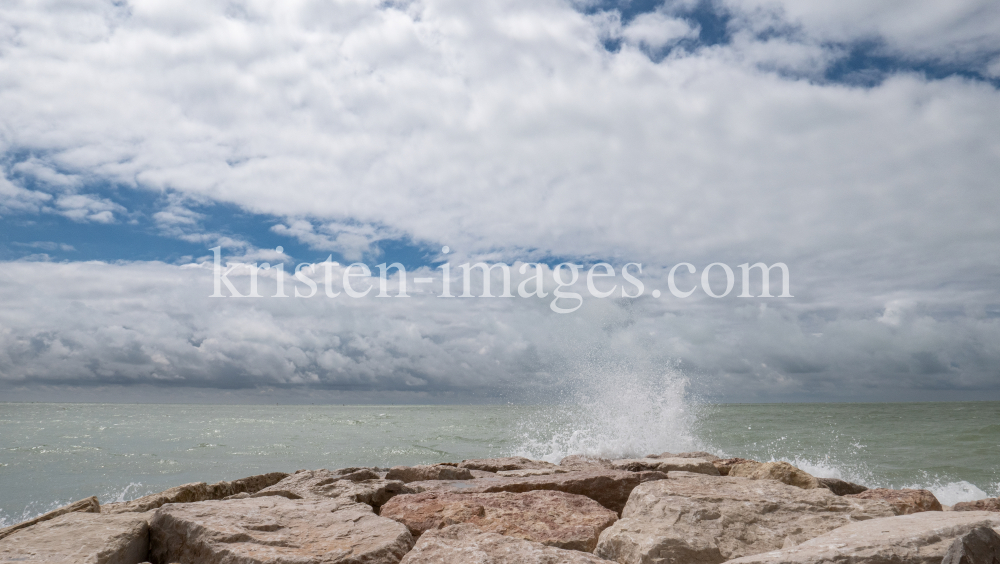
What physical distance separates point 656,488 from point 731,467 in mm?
3186

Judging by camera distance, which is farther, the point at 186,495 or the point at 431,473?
the point at 431,473

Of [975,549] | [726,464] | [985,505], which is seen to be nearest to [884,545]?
[975,549]

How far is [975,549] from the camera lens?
2387mm

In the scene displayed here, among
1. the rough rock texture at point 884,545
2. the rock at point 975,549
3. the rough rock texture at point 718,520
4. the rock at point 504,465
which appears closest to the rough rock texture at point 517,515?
the rough rock texture at point 718,520

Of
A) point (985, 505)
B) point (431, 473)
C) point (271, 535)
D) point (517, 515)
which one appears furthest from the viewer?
point (431, 473)

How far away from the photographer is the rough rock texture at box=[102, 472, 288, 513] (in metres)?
5.23

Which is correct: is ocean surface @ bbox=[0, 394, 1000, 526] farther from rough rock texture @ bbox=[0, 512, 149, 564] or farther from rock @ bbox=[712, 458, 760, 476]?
rough rock texture @ bbox=[0, 512, 149, 564]

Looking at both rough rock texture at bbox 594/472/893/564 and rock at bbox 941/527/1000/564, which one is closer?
rock at bbox 941/527/1000/564

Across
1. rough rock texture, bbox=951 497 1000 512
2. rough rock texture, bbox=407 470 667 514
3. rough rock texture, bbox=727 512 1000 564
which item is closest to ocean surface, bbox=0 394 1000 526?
rough rock texture, bbox=951 497 1000 512

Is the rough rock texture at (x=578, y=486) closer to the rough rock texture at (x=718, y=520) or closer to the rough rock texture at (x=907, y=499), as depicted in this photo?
the rough rock texture at (x=718, y=520)

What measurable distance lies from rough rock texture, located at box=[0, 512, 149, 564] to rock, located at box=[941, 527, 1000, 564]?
424 centimetres

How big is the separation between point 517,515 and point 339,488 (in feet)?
7.45

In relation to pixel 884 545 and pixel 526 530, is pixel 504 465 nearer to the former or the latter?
pixel 526 530

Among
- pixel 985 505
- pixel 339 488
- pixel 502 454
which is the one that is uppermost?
pixel 339 488
